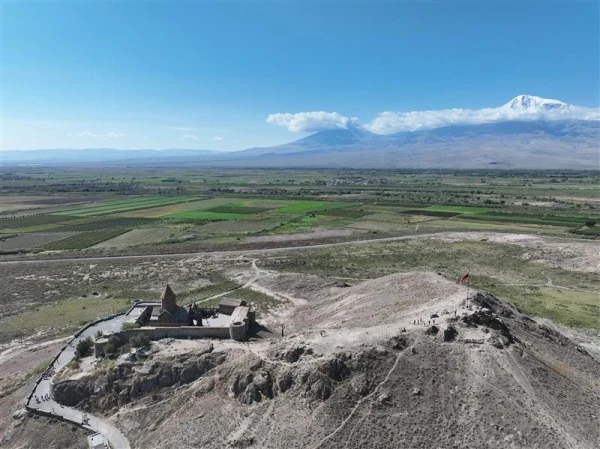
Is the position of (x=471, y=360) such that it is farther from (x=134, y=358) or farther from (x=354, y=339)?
(x=134, y=358)

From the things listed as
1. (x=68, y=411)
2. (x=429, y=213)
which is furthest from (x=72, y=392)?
(x=429, y=213)

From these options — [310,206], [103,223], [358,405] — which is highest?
[358,405]

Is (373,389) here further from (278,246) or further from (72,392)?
(278,246)

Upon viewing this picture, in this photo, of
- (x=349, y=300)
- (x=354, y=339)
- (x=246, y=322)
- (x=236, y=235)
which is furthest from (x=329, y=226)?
(x=354, y=339)

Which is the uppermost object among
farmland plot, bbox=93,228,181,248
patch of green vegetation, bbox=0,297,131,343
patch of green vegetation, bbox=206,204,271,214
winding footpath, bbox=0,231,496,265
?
patch of green vegetation, bbox=206,204,271,214

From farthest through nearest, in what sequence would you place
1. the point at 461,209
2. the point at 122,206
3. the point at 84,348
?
the point at 122,206 → the point at 461,209 → the point at 84,348

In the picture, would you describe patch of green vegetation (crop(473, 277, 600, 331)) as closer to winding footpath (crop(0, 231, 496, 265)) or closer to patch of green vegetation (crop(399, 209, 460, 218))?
winding footpath (crop(0, 231, 496, 265))

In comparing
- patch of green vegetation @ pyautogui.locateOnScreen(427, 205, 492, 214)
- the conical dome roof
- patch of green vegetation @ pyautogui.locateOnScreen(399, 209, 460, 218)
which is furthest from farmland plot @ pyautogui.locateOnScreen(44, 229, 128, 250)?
patch of green vegetation @ pyautogui.locateOnScreen(427, 205, 492, 214)
